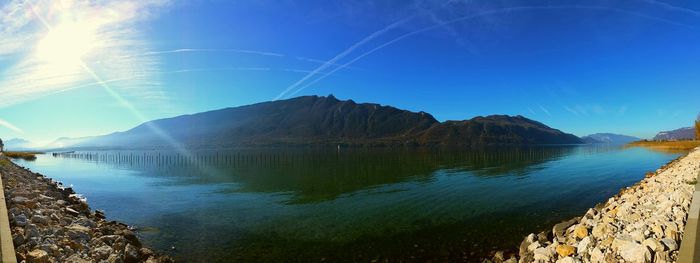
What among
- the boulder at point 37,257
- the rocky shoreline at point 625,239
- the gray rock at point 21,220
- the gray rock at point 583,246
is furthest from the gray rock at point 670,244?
the gray rock at point 21,220

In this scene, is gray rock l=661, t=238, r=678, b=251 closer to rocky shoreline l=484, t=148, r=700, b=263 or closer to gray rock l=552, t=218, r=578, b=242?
rocky shoreline l=484, t=148, r=700, b=263

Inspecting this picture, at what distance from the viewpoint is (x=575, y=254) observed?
12.2 m

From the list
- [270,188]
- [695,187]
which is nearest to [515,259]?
[695,187]

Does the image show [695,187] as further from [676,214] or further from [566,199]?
[566,199]

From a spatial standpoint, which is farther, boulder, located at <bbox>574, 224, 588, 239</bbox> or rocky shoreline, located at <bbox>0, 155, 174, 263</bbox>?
boulder, located at <bbox>574, 224, 588, 239</bbox>

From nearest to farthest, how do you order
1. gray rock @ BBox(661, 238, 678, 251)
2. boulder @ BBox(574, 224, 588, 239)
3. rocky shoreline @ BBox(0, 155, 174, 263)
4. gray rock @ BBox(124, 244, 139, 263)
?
1. gray rock @ BBox(661, 238, 678, 251)
2. rocky shoreline @ BBox(0, 155, 174, 263)
3. boulder @ BBox(574, 224, 588, 239)
4. gray rock @ BBox(124, 244, 139, 263)

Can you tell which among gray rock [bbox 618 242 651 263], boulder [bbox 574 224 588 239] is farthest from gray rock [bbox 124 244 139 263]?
boulder [bbox 574 224 588 239]

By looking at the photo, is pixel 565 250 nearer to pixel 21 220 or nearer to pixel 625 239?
pixel 625 239

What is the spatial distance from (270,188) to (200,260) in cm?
2721

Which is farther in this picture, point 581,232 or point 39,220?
point 39,220

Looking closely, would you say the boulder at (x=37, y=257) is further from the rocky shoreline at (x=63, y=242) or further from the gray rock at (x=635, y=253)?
the gray rock at (x=635, y=253)

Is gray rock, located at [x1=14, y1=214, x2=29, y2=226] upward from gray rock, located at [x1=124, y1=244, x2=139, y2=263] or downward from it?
upward

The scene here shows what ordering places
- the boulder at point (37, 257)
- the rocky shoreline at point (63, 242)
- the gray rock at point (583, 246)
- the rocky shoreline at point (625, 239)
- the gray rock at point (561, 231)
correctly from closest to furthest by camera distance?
the rocky shoreline at point (625, 239), the boulder at point (37, 257), the gray rock at point (583, 246), the rocky shoreline at point (63, 242), the gray rock at point (561, 231)

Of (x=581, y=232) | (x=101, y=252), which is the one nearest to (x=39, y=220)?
(x=101, y=252)
